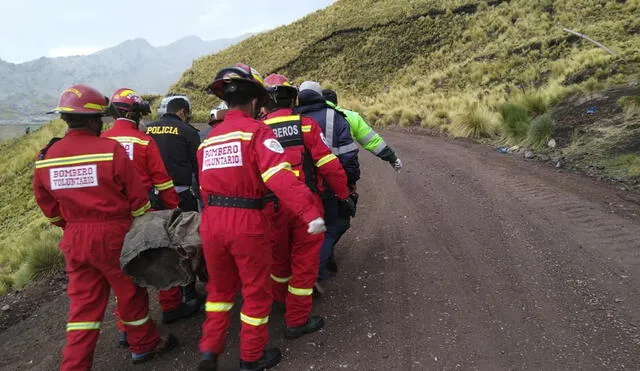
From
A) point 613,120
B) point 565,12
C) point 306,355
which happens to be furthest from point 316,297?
point 565,12

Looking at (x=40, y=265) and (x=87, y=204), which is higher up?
(x=87, y=204)

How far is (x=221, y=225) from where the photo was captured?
132 inches

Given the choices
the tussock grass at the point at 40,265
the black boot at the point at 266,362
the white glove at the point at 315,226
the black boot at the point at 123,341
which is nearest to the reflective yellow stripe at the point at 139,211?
the black boot at the point at 123,341

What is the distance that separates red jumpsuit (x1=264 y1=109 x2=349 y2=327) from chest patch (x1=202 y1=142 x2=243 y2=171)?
0.62 m

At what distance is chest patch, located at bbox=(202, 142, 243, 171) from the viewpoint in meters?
3.36

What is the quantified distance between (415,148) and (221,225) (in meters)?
8.73

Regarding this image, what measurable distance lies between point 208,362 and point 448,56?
2684 centimetres

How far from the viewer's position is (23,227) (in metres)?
12.9

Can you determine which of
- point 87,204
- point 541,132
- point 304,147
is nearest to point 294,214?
point 304,147

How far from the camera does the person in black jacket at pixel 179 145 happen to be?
480 cm

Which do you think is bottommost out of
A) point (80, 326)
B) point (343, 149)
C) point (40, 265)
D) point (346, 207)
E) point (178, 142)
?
point (40, 265)

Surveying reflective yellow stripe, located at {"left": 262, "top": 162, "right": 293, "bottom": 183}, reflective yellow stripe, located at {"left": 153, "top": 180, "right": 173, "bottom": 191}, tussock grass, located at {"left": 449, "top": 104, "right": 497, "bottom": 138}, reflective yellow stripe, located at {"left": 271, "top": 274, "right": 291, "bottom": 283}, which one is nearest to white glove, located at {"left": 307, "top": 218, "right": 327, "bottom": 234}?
reflective yellow stripe, located at {"left": 262, "top": 162, "right": 293, "bottom": 183}

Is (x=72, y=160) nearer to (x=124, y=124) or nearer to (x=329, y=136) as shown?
(x=124, y=124)

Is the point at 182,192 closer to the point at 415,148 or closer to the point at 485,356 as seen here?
the point at 485,356
